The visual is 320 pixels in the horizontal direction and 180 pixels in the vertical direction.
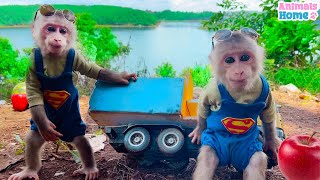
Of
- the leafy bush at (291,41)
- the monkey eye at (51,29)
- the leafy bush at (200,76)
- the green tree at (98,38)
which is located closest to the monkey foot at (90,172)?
the monkey eye at (51,29)

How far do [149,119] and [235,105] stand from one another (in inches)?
20.4

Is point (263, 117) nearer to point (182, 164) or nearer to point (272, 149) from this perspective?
point (272, 149)

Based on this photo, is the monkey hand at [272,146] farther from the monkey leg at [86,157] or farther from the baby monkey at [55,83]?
the monkey leg at [86,157]

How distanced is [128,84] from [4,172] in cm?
96

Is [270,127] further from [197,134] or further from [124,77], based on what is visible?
[124,77]

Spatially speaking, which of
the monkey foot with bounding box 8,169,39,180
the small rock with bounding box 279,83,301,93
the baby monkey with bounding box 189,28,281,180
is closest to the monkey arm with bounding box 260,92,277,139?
the baby monkey with bounding box 189,28,281,180

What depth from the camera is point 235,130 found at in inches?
80.4

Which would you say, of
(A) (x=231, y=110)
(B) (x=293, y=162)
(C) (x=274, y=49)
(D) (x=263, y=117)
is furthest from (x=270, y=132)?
(C) (x=274, y=49)

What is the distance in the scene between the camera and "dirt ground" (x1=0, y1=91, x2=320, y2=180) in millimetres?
2473

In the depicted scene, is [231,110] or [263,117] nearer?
[231,110]

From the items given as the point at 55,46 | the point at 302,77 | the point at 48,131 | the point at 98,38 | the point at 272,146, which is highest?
the point at 55,46

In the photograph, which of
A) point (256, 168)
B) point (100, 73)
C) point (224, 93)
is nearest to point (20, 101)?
point (100, 73)

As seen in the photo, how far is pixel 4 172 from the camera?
8.97ft

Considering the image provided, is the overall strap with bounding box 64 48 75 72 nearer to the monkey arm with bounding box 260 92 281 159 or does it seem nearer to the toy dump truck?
the toy dump truck
